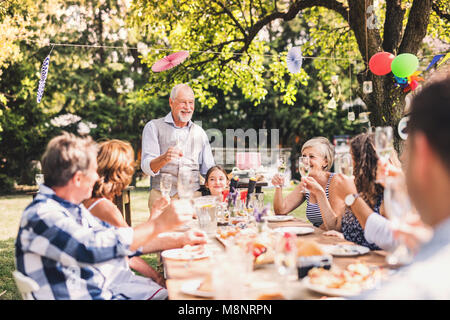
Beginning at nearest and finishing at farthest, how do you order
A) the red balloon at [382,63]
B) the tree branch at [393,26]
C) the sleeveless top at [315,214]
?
the sleeveless top at [315,214] < the red balloon at [382,63] < the tree branch at [393,26]

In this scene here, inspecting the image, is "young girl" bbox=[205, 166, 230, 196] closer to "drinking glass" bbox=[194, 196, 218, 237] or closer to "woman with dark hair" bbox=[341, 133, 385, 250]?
"drinking glass" bbox=[194, 196, 218, 237]

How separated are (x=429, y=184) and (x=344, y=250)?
1.24m

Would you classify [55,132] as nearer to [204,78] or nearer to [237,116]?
[237,116]

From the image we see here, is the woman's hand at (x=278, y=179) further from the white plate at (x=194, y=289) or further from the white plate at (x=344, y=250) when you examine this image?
the white plate at (x=194, y=289)

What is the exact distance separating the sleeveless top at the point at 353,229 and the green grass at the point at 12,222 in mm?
3367

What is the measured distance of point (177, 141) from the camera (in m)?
4.25

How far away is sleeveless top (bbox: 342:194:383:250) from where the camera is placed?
8.20 ft

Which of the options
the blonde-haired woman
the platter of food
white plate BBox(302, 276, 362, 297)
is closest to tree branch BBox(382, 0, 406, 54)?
the blonde-haired woman

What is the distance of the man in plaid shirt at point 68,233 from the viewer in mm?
1619

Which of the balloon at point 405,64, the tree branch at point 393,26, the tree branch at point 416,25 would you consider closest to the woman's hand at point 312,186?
the balloon at point 405,64

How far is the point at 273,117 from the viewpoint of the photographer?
716 inches

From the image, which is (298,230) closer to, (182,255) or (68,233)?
(182,255)

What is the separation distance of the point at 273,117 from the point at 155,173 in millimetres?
14535
